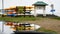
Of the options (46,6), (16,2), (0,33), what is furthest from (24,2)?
(0,33)

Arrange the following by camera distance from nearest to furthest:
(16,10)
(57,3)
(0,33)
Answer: (0,33)
(16,10)
(57,3)

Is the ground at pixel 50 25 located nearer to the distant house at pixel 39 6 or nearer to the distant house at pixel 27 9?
the distant house at pixel 27 9

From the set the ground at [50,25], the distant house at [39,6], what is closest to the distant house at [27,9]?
the distant house at [39,6]

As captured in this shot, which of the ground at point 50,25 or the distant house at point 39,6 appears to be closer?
the ground at point 50,25

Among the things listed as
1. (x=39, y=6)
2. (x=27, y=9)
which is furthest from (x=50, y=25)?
(x=27, y=9)

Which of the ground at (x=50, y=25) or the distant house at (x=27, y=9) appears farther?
the distant house at (x=27, y=9)

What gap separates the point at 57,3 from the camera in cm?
1039

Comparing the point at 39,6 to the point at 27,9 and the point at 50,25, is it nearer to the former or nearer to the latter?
the point at 27,9

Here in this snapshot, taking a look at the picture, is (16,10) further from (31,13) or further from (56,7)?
(56,7)

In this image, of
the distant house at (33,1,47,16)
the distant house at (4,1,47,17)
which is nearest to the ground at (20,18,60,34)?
the distant house at (4,1,47,17)

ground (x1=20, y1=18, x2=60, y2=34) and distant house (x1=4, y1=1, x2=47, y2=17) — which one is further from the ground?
distant house (x1=4, y1=1, x2=47, y2=17)

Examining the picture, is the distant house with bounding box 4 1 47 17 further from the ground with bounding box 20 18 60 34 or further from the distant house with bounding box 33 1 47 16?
the ground with bounding box 20 18 60 34

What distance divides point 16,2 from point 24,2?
0.39m

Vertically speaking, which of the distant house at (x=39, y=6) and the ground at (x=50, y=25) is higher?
the distant house at (x=39, y=6)
